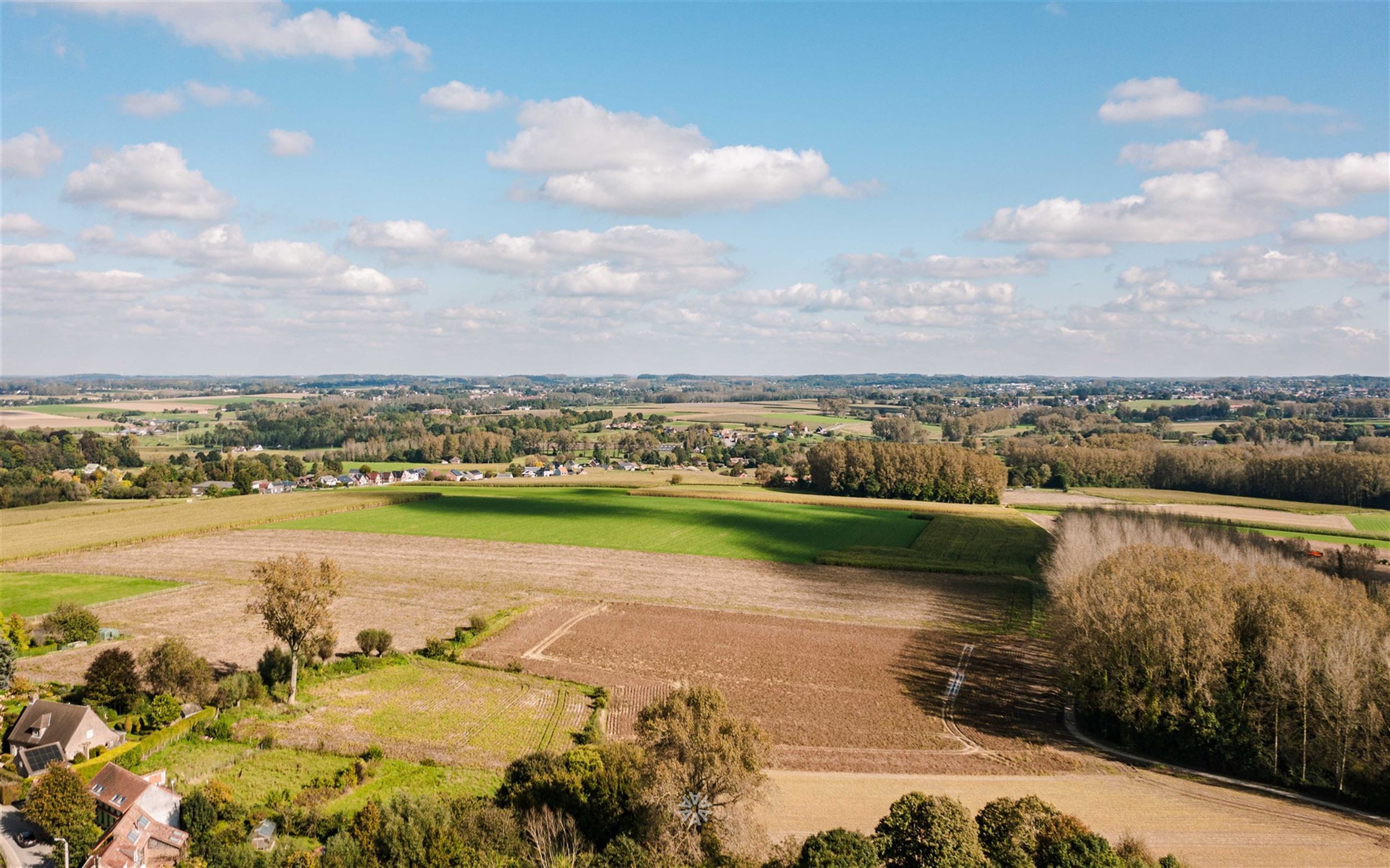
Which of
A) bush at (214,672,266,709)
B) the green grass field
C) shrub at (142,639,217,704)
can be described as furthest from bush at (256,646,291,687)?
the green grass field

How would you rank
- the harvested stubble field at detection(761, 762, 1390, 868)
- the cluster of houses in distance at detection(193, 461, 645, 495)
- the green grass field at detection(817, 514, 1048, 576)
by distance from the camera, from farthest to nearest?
the cluster of houses in distance at detection(193, 461, 645, 495)
the green grass field at detection(817, 514, 1048, 576)
the harvested stubble field at detection(761, 762, 1390, 868)

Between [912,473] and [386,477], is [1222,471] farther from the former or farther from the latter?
[386,477]

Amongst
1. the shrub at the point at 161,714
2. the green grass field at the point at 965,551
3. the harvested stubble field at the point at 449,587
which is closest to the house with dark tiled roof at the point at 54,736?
the shrub at the point at 161,714

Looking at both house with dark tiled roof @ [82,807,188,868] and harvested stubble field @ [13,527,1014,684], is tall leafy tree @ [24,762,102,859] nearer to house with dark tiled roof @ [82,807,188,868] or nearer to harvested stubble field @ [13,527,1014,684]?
house with dark tiled roof @ [82,807,188,868]

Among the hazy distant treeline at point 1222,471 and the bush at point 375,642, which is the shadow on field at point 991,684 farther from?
the hazy distant treeline at point 1222,471

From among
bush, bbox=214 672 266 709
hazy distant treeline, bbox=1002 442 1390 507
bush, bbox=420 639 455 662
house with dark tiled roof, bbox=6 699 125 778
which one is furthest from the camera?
hazy distant treeline, bbox=1002 442 1390 507

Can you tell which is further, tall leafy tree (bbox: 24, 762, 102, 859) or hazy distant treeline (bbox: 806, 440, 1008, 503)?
hazy distant treeline (bbox: 806, 440, 1008, 503)

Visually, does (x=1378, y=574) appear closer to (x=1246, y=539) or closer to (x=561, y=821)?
(x=1246, y=539)
